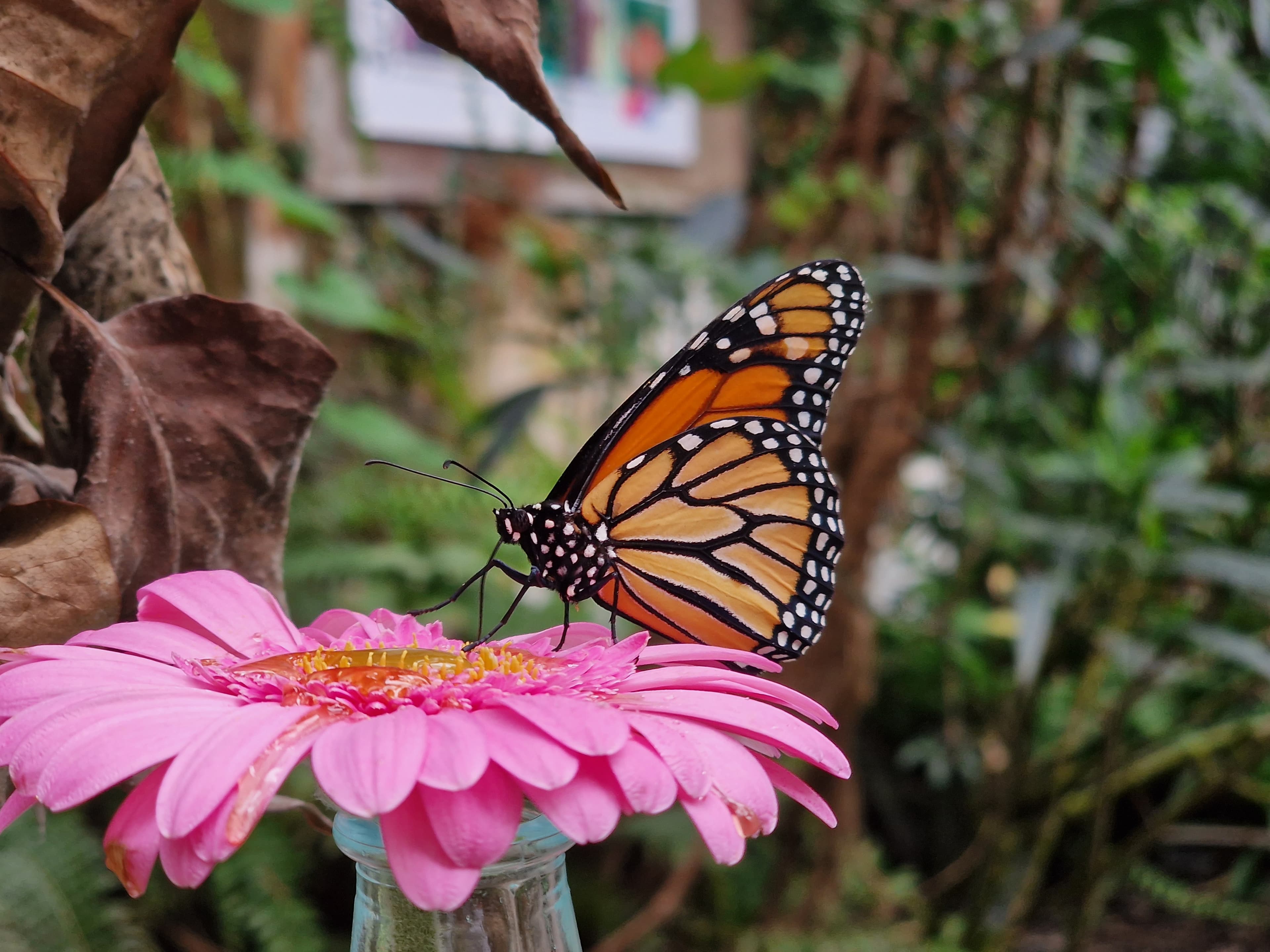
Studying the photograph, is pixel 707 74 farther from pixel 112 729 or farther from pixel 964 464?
pixel 112 729

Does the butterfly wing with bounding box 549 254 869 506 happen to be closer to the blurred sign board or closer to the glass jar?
the glass jar

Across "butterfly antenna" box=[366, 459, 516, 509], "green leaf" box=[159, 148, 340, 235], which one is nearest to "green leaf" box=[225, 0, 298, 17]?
"green leaf" box=[159, 148, 340, 235]

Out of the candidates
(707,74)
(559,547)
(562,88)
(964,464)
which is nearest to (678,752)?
(559,547)

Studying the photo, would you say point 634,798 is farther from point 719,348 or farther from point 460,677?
point 719,348

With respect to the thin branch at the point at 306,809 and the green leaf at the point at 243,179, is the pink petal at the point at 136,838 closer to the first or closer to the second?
the thin branch at the point at 306,809

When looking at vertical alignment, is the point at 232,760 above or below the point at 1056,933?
above

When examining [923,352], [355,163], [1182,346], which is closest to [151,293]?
[923,352]

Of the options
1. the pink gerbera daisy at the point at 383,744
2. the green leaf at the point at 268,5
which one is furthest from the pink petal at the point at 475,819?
the green leaf at the point at 268,5
